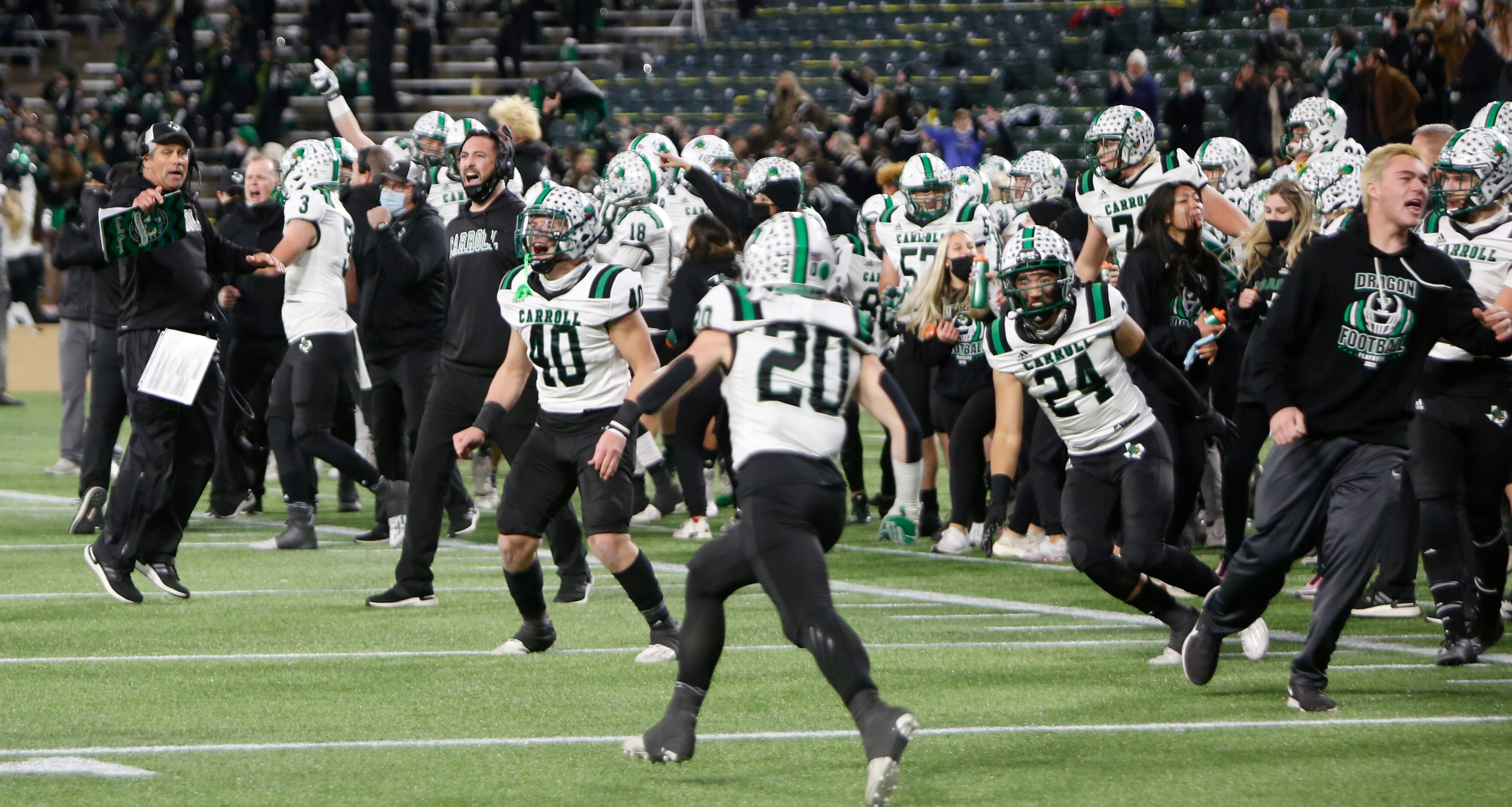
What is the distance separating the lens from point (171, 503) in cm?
949

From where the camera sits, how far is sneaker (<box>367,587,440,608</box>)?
9.37 metres

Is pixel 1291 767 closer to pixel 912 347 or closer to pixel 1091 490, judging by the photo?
pixel 1091 490

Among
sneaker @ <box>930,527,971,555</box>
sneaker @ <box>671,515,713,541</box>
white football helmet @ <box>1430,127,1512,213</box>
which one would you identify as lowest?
sneaker @ <box>671,515,713,541</box>

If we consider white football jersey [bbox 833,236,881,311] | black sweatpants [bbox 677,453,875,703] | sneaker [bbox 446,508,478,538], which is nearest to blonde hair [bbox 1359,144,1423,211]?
black sweatpants [bbox 677,453,875,703]

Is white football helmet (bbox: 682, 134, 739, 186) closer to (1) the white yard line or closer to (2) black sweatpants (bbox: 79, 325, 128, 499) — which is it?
(2) black sweatpants (bbox: 79, 325, 128, 499)

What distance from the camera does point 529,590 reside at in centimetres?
789

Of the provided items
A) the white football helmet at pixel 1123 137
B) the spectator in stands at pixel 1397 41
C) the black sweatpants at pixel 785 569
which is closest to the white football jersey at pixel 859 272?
the white football helmet at pixel 1123 137

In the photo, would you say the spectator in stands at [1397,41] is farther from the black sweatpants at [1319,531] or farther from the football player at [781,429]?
the football player at [781,429]

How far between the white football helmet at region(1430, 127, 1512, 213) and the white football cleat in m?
3.68

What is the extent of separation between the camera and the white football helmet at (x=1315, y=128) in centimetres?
1280

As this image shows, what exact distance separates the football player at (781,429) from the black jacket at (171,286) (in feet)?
13.7

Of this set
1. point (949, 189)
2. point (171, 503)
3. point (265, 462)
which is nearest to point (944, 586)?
point (949, 189)

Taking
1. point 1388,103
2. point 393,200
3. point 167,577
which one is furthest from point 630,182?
point 1388,103

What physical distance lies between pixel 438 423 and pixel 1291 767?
460cm
